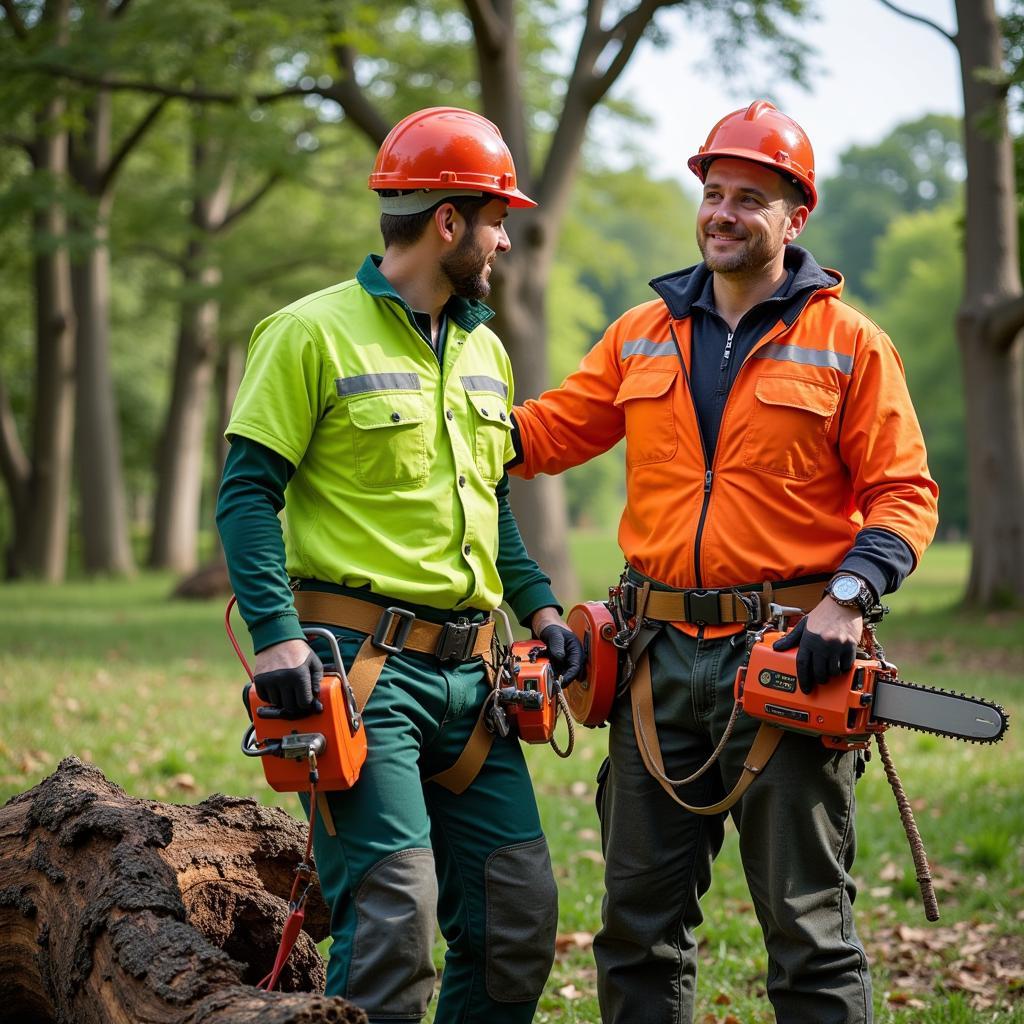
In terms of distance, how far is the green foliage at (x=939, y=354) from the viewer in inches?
1772

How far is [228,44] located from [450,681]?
14.5 meters

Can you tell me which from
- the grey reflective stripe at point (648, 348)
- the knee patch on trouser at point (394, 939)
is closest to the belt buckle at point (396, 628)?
the knee patch on trouser at point (394, 939)

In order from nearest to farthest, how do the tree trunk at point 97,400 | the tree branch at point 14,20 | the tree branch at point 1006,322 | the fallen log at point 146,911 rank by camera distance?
the fallen log at point 146,911, the tree branch at point 1006,322, the tree branch at point 14,20, the tree trunk at point 97,400

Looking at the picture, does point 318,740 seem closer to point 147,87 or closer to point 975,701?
point 975,701

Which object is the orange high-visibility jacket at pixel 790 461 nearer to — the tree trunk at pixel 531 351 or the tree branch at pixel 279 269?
the tree trunk at pixel 531 351

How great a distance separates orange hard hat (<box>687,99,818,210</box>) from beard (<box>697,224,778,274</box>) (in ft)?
0.67

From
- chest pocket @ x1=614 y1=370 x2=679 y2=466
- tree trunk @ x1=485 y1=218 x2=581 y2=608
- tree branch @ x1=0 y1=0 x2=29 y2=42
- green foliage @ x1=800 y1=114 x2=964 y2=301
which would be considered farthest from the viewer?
green foliage @ x1=800 y1=114 x2=964 y2=301

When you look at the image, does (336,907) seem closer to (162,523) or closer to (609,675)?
(609,675)

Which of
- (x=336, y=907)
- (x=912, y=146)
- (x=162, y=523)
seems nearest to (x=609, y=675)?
(x=336, y=907)

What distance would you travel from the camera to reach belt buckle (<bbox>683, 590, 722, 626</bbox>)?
366 centimetres

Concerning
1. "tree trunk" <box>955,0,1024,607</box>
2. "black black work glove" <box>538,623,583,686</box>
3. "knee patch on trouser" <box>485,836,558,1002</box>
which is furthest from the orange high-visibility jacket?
"tree trunk" <box>955,0,1024,607</box>

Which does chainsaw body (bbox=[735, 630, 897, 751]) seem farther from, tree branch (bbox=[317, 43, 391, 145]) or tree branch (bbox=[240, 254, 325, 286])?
tree branch (bbox=[240, 254, 325, 286])

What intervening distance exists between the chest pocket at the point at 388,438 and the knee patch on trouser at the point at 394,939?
0.96 meters

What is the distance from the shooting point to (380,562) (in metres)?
3.42
